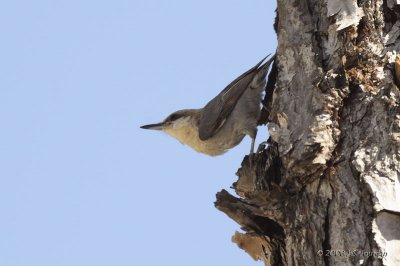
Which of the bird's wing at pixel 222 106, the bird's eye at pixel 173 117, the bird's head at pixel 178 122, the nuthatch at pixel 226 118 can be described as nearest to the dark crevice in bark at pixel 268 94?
the nuthatch at pixel 226 118

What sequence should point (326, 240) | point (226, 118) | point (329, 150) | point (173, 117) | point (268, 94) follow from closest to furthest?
point (326, 240) → point (329, 150) → point (268, 94) → point (226, 118) → point (173, 117)

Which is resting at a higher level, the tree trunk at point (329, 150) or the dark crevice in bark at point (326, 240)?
the tree trunk at point (329, 150)

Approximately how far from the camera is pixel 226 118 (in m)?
5.57

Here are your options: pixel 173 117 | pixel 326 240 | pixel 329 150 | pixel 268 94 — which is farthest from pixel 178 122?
pixel 326 240

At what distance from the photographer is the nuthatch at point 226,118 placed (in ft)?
17.6

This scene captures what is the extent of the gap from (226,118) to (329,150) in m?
2.63

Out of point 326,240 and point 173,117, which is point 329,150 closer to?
point 326,240

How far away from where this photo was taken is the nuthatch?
536cm

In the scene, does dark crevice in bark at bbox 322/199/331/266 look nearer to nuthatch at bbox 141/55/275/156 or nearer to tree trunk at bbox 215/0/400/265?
tree trunk at bbox 215/0/400/265

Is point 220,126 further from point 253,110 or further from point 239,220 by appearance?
point 239,220

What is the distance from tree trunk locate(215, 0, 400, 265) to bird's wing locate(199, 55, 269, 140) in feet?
5.16

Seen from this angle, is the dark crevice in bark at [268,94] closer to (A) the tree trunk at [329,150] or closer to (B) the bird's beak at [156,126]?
(A) the tree trunk at [329,150]

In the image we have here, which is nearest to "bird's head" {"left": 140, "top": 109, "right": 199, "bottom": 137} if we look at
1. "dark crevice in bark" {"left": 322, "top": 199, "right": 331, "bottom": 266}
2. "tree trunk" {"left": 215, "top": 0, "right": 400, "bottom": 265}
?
"tree trunk" {"left": 215, "top": 0, "right": 400, "bottom": 265}

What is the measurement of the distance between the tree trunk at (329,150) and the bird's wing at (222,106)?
157 centimetres
